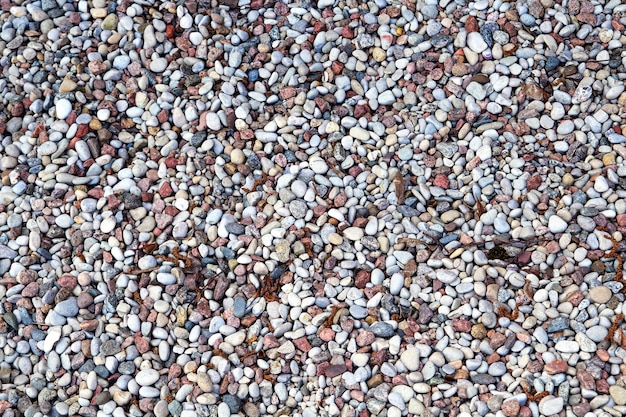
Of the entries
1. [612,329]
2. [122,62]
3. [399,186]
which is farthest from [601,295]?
[122,62]

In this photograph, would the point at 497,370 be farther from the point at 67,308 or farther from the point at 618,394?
the point at 67,308

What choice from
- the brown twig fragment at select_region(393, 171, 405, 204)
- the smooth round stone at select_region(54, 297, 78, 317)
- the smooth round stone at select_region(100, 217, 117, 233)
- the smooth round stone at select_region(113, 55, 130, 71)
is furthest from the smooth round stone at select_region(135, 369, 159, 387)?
the smooth round stone at select_region(113, 55, 130, 71)

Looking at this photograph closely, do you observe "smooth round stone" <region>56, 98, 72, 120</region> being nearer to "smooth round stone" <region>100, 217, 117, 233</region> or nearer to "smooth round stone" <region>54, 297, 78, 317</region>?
"smooth round stone" <region>100, 217, 117, 233</region>

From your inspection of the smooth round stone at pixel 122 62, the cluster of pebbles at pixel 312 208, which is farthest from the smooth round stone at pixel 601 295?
the smooth round stone at pixel 122 62

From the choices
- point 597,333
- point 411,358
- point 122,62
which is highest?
→ point 122,62

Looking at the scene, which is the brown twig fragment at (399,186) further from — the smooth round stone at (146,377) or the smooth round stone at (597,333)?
the smooth round stone at (146,377)

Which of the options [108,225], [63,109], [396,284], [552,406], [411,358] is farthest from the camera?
[63,109]

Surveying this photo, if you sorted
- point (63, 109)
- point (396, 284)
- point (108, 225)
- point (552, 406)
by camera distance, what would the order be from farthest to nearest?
point (63, 109)
point (108, 225)
point (396, 284)
point (552, 406)

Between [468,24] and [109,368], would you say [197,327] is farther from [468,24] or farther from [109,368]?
[468,24]

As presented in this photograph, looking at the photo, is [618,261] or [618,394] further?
[618,261]

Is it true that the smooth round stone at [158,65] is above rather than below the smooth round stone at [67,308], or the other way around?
above
